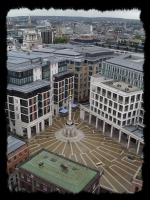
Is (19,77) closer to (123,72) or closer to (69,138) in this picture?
(69,138)

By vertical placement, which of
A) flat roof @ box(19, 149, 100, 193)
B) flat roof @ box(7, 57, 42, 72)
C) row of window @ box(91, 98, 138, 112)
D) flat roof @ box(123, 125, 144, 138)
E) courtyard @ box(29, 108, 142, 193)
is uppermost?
flat roof @ box(7, 57, 42, 72)

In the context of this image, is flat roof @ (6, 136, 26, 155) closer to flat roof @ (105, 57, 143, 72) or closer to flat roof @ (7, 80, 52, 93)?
flat roof @ (7, 80, 52, 93)

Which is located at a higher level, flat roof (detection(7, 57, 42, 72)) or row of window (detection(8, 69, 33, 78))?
flat roof (detection(7, 57, 42, 72))

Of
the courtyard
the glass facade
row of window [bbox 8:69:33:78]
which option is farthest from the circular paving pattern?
row of window [bbox 8:69:33:78]

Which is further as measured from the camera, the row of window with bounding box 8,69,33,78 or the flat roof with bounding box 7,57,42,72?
the flat roof with bounding box 7,57,42,72

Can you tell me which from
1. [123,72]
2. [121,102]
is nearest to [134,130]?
[121,102]
